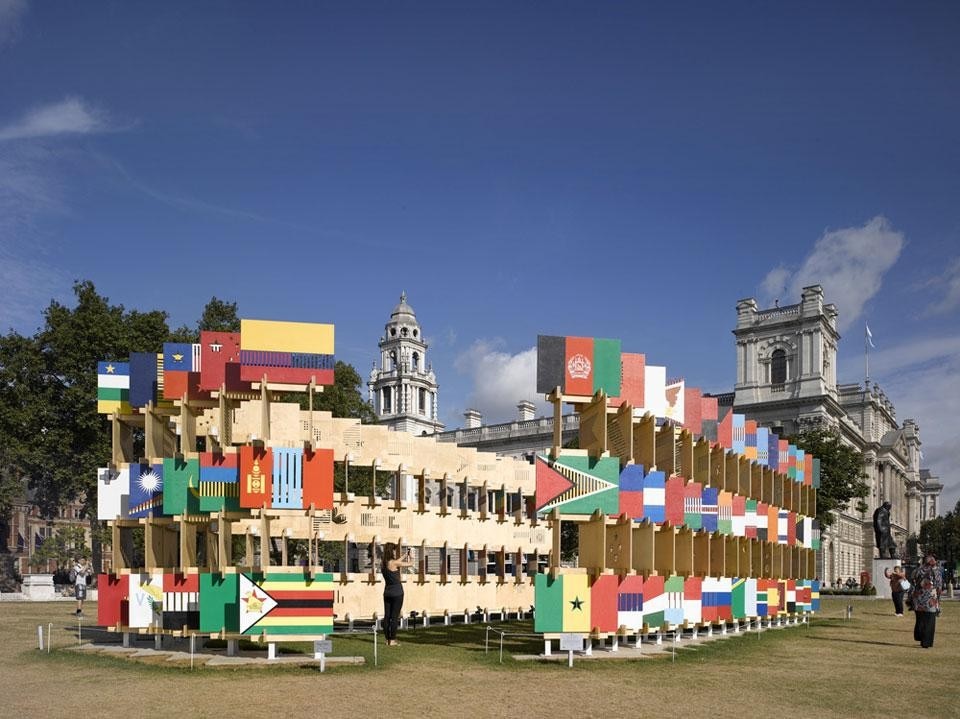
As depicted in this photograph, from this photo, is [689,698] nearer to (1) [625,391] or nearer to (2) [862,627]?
(1) [625,391]

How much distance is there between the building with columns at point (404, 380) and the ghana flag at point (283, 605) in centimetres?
11750

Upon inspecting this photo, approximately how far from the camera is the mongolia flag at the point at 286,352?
63.3ft

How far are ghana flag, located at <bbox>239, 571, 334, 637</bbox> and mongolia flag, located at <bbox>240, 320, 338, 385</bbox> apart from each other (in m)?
3.90

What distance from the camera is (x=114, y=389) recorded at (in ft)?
76.5

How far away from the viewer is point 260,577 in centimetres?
1803

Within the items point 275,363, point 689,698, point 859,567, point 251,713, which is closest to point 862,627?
point 689,698

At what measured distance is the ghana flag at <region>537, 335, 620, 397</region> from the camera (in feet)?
64.1

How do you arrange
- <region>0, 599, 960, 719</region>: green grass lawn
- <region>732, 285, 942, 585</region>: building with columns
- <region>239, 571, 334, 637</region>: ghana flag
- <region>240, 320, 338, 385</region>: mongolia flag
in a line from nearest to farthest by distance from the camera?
<region>0, 599, 960, 719</region>: green grass lawn, <region>239, 571, 334, 637</region>: ghana flag, <region>240, 320, 338, 385</region>: mongolia flag, <region>732, 285, 942, 585</region>: building with columns

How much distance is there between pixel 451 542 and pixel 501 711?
17541 millimetres

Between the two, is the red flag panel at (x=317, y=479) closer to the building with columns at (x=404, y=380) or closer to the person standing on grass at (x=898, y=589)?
the person standing on grass at (x=898, y=589)

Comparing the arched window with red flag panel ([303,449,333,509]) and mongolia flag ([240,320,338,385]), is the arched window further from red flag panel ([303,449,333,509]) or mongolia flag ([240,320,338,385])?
red flag panel ([303,449,333,509])

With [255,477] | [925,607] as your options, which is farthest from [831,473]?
[255,477]

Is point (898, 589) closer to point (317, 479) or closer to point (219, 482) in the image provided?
point (317, 479)

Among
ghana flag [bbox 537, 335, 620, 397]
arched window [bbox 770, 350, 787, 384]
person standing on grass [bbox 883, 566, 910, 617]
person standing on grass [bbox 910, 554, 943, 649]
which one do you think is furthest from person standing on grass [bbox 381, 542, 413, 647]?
arched window [bbox 770, 350, 787, 384]
